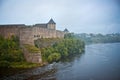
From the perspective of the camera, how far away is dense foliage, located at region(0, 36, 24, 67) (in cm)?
1357

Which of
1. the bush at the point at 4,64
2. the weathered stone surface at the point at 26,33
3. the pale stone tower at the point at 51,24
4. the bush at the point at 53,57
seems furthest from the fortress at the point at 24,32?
the pale stone tower at the point at 51,24

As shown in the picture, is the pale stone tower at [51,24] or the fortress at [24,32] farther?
the pale stone tower at [51,24]

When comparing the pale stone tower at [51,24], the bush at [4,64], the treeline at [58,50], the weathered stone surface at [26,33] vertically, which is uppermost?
the pale stone tower at [51,24]

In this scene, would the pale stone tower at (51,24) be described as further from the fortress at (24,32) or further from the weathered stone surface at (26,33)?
the weathered stone surface at (26,33)

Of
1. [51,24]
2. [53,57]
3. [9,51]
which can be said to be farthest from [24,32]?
[51,24]

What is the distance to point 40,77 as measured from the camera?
10617 mm

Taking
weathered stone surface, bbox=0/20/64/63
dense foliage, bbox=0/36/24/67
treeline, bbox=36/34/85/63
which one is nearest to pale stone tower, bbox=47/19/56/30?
treeline, bbox=36/34/85/63

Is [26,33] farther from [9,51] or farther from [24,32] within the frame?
[9,51]

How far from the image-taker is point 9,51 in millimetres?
14609

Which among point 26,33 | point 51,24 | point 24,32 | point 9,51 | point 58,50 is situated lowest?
point 58,50

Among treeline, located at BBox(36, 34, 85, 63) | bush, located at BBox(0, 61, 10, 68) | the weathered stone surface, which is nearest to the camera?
bush, located at BBox(0, 61, 10, 68)

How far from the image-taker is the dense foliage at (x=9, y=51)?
44.5 ft

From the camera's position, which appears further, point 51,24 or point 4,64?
point 51,24

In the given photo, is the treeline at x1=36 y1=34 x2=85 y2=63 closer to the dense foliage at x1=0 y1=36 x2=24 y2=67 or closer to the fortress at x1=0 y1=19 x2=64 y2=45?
the fortress at x1=0 y1=19 x2=64 y2=45
